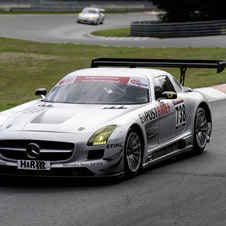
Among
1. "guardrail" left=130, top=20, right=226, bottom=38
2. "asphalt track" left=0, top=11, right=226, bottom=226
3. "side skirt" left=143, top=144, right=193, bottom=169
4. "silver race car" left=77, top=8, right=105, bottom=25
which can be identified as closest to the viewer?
"asphalt track" left=0, top=11, right=226, bottom=226

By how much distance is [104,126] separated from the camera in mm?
7938

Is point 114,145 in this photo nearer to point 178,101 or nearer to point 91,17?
point 178,101

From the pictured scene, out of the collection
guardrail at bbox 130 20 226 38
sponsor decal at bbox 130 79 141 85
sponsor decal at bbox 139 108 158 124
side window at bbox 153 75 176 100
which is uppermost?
sponsor decal at bbox 130 79 141 85

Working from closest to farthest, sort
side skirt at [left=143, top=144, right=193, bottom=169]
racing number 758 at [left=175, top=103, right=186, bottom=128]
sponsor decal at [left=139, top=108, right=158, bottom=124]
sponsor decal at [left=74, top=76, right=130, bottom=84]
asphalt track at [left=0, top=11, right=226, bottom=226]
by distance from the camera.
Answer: asphalt track at [left=0, top=11, right=226, bottom=226]
sponsor decal at [left=139, top=108, right=158, bottom=124]
side skirt at [left=143, top=144, right=193, bottom=169]
sponsor decal at [left=74, top=76, right=130, bottom=84]
racing number 758 at [left=175, top=103, right=186, bottom=128]

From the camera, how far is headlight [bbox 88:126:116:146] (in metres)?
7.74

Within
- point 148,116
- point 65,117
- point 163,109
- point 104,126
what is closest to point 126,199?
point 104,126

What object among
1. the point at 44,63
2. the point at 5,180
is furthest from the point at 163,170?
the point at 44,63

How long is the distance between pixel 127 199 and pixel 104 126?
1099mm

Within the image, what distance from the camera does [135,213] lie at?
6586mm

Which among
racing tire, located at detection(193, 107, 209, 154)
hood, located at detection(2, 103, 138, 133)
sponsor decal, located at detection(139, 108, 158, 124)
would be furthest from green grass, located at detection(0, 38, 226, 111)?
sponsor decal, located at detection(139, 108, 158, 124)

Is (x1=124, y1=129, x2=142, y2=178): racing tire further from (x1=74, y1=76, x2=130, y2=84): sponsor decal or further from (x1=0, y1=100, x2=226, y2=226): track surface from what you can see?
(x1=74, y1=76, x2=130, y2=84): sponsor decal

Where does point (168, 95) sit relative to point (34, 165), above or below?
above

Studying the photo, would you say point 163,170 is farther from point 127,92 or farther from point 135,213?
point 135,213

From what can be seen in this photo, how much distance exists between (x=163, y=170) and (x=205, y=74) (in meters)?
15.0
